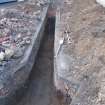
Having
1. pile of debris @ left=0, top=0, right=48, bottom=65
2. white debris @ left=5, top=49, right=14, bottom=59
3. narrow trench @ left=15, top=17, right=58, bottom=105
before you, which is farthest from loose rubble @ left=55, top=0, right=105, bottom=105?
white debris @ left=5, top=49, right=14, bottom=59

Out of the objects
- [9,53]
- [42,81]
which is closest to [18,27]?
[9,53]

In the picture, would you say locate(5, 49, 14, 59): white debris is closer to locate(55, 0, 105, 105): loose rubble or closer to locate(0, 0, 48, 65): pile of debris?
locate(0, 0, 48, 65): pile of debris

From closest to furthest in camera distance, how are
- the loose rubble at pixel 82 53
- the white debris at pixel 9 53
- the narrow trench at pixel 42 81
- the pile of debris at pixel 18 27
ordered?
the loose rubble at pixel 82 53 < the narrow trench at pixel 42 81 < the white debris at pixel 9 53 < the pile of debris at pixel 18 27

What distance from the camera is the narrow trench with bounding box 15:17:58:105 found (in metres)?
5.73

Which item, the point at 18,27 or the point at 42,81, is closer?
the point at 42,81

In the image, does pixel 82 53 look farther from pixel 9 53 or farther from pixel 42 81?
pixel 9 53

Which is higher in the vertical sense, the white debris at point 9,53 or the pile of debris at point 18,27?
the pile of debris at point 18,27

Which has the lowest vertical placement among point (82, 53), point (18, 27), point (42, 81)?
point (42, 81)

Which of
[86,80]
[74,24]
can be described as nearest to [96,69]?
[86,80]

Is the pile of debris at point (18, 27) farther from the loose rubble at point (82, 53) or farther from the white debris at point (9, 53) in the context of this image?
the loose rubble at point (82, 53)

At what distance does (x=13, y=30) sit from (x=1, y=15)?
1.03 meters

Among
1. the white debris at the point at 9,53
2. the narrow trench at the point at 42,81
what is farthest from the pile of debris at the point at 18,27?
the narrow trench at the point at 42,81

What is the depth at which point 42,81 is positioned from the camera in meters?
6.28

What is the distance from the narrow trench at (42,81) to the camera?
5.73 m
